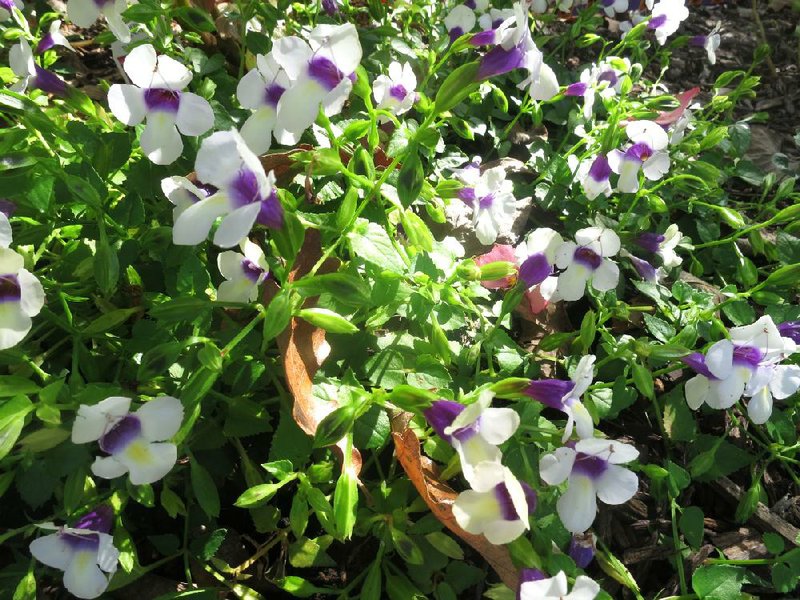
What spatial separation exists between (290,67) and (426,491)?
2.54ft

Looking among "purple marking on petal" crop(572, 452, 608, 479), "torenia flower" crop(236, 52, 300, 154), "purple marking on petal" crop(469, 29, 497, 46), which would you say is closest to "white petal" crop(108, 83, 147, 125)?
"torenia flower" crop(236, 52, 300, 154)

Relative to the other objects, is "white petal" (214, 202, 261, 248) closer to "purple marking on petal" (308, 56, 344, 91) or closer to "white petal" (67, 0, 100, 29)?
"purple marking on petal" (308, 56, 344, 91)

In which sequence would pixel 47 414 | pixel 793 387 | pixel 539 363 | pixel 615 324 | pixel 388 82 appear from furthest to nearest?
pixel 615 324 < pixel 539 363 < pixel 388 82 < pixel 793 387 < pixel 47 414

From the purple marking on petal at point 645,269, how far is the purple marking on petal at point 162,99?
4.01ft

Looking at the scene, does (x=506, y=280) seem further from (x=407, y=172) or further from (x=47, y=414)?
(x=47, y=414)

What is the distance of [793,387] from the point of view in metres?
1.36

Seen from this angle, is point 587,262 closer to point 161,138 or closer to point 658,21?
point 161,138

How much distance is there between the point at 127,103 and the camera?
1236mm

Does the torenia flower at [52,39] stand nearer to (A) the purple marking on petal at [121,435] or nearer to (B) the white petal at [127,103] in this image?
(B) the white petal at [127,103]

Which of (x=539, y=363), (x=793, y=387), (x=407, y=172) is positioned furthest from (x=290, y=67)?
(x=793, y=387)

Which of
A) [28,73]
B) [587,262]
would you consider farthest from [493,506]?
[28,73]

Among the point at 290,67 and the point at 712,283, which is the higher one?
the point at 290,67

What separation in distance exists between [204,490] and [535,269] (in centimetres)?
80

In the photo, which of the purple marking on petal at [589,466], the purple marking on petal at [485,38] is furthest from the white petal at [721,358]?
the purple marking on petal at [485,38]
